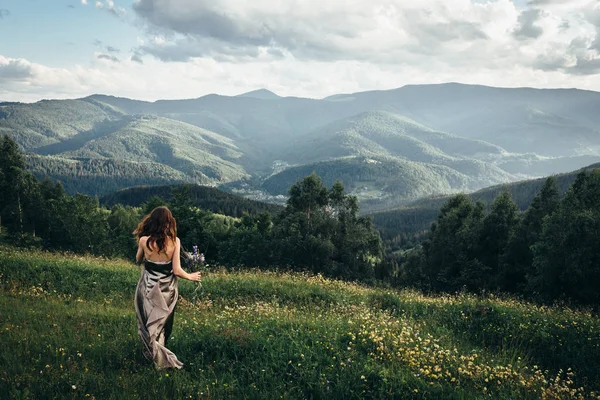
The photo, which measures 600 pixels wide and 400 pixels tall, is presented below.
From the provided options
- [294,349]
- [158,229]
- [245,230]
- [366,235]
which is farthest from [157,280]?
[245,230]

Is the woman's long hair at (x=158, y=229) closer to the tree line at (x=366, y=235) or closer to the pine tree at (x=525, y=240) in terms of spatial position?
the tree line at (x=366, y=235)

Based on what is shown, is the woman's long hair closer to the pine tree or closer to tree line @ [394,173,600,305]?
tree line @ [394,173,600,305]

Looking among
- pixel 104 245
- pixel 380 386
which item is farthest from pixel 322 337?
pixel 104 245

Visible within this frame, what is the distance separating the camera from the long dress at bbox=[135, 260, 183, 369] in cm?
693

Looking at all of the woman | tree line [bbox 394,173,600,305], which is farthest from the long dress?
tree line [bbox 394,173,600,305]

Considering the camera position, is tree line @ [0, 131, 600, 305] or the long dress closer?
the long dress

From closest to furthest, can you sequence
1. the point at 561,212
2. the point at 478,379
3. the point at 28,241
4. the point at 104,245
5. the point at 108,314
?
the point at 478,379 → the point at 108,314 → the point at 561,212 → the point at 28,241 → the point at 104,245

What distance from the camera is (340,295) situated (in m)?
13.4

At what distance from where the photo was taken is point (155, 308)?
704 centimetres

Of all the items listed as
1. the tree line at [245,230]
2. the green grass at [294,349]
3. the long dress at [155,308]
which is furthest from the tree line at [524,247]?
the long dress at [155,308]

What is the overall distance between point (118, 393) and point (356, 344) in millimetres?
4708

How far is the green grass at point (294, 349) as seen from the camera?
20.7ft

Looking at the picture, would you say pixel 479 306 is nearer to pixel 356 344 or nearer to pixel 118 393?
pixel 356 344

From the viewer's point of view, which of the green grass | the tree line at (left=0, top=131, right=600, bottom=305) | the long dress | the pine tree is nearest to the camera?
the green grass
